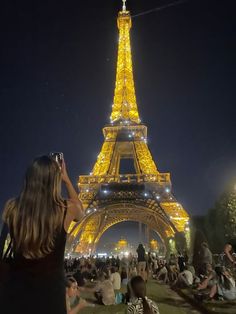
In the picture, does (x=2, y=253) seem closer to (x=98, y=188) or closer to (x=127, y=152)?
(x=98, y=188)

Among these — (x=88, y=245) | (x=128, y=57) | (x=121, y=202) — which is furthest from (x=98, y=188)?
(x=128, y=57)

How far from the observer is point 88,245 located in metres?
51.1

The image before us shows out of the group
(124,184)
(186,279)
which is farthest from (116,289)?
(124,184)

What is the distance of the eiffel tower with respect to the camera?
43562 millimetres

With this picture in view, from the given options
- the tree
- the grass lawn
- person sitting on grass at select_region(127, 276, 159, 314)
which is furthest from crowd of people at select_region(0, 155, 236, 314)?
the tree

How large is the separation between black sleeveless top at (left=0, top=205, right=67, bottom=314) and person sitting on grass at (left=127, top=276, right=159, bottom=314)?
1.82m

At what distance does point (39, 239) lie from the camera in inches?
77.0

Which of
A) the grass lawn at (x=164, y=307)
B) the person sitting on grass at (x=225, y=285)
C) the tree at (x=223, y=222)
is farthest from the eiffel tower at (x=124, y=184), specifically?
the person sitting on grass at (x=225, y=285)

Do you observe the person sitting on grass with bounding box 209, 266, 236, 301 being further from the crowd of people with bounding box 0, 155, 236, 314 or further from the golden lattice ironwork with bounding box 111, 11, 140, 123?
the golden lattice ironwork with bounding box 111, 11, 140, 123

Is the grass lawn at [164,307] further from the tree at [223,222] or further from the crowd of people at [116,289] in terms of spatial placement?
the tree at [223,222]

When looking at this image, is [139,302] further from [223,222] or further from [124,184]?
[124,184]

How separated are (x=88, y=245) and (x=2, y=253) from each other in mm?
50891

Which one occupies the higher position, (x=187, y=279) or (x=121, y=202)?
(x=121, y=202)

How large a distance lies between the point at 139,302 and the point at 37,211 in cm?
203
